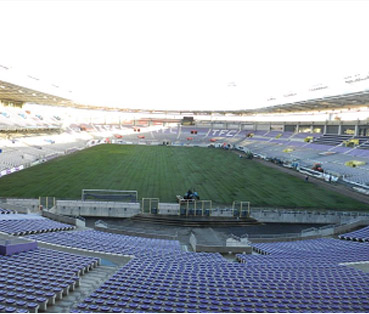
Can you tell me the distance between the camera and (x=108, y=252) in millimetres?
10328

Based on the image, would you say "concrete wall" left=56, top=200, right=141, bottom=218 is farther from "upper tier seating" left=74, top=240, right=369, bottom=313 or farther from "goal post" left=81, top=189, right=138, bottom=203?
"upper tier seating" left=74, top=240, right=369, bottom=313

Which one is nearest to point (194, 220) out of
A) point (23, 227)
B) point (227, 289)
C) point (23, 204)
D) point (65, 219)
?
point (65, 219)

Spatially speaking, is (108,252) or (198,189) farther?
(198,189)

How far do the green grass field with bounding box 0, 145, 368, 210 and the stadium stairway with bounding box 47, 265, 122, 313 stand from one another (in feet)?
43.4

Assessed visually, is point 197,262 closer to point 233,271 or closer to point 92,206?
point 233,271

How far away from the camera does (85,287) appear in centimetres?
712

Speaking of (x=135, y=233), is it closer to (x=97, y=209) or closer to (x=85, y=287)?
(x=97, y=209)

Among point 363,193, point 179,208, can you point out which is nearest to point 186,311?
point 179,208

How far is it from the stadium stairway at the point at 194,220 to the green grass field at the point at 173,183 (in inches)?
125

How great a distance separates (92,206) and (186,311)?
14.5 metres

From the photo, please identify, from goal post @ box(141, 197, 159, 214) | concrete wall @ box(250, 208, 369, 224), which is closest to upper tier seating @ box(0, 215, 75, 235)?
goal post @ box(141, 197, 159, 214)

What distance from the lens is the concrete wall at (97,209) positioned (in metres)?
18.6

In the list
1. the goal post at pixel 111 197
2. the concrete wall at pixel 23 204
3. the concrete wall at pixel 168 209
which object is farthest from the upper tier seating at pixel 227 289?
the concrete wall at pixel 23 204

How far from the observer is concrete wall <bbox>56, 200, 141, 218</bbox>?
18578mm
